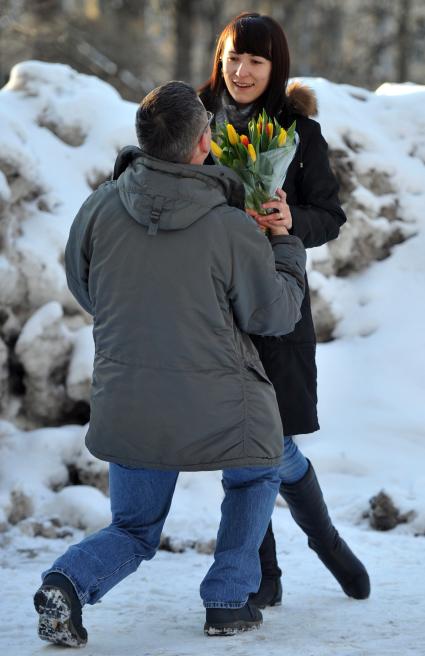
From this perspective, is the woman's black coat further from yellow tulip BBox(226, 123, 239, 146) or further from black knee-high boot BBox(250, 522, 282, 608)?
black knee-high boot BBox(250, 522, 282, 608)

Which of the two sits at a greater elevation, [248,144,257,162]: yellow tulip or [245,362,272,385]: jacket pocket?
[248,144,257,162]: yellow tulip

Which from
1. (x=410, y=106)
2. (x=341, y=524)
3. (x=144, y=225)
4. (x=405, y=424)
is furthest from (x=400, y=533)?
(x=410, y=106)

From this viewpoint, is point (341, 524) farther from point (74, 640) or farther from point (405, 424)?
point (74, 640)

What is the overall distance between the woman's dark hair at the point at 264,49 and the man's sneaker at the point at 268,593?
1.48 m

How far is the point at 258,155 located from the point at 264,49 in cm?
48

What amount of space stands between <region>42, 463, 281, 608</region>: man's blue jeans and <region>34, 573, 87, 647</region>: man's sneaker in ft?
0.14

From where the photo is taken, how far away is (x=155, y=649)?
2828 mm

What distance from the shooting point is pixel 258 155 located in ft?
9.93

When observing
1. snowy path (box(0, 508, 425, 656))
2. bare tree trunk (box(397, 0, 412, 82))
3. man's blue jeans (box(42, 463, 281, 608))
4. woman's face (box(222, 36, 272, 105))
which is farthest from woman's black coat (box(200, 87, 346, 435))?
bare tree trunk (box(397, 0, 412, 82))

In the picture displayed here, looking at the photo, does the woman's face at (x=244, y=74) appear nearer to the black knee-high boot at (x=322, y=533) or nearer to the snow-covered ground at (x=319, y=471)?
the black knee-high boot at (x=322, y=533)

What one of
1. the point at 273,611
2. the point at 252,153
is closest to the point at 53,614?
the point at 273,611

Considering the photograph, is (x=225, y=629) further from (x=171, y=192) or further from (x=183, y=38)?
(x=183, y=38)

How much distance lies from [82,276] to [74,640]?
0.95 metres

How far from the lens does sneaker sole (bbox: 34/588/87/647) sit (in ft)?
8.85
